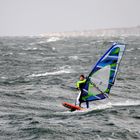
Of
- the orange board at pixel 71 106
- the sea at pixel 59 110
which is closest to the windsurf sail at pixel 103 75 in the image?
the sea at pixel 59 110

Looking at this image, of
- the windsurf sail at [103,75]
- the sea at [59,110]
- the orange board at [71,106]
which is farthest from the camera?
the windsurf sail at [103,75]

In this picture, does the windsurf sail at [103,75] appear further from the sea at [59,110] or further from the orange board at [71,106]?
the orange board at [71,106]

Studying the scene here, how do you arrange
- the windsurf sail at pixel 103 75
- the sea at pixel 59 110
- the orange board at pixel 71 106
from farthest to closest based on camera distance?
1. the windsurf sail at pixel 103 75
2. the orange board at pixel 71 106
3. the sea at pixel 59 110

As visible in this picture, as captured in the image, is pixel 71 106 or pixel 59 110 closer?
pixel 71 106

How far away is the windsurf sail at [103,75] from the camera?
26.7 metres

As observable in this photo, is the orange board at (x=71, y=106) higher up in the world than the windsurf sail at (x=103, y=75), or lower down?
lower down

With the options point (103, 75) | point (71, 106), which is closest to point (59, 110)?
point (71, 106)

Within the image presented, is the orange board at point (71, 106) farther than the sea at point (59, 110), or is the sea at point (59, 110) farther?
the orange board at point (71, 106)

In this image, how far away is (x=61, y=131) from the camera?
21.1m

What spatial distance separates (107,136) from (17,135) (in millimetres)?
3981

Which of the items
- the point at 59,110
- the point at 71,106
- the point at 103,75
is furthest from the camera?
the point at 59,110

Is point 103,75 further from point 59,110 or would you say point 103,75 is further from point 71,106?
point 59,110

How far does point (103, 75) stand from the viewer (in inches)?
1067

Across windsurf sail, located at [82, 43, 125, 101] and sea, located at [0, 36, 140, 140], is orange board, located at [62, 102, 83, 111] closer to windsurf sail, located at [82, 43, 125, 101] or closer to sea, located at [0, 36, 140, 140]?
sea, located at [0, 36, 140, 140]
